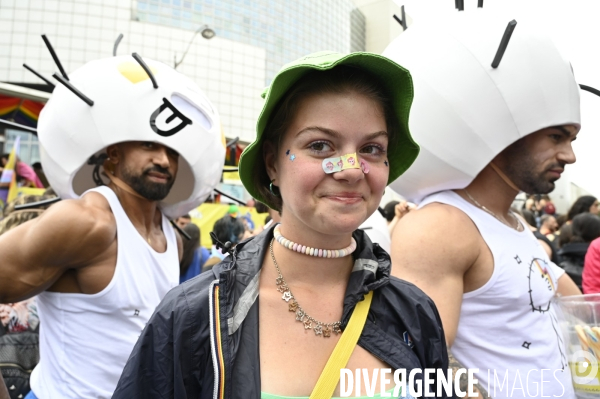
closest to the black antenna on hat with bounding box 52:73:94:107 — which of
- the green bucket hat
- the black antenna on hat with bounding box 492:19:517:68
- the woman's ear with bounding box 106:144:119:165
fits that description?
the woman's ear with bounding box 106:144:119:165

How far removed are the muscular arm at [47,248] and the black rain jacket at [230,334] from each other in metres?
1.12

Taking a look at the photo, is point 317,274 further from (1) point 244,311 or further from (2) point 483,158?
(2) point 483,158

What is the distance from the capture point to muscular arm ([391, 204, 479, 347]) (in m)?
1.92

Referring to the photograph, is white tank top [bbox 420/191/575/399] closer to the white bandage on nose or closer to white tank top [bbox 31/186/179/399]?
the white bandage on nose

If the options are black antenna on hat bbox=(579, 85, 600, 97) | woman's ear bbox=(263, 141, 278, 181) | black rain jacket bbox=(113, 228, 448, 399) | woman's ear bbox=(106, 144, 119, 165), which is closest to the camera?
black rain jacket bbox=(113, 228, 448, 399)

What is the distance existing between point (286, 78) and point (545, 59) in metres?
1.37

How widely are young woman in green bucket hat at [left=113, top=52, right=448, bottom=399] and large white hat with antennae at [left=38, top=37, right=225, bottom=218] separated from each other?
55.0 inches

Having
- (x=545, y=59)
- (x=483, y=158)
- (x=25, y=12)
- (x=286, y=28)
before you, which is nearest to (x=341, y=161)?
(x=483, y=158)

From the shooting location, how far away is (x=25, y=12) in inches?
898

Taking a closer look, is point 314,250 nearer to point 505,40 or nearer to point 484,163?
point 484,163

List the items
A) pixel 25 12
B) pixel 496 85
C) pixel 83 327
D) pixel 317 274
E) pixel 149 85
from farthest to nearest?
pixel 25 12
pixel 149 85
pixel 83 327
pixel 496 85
pixel 317 274

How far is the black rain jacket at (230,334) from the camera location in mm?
1206

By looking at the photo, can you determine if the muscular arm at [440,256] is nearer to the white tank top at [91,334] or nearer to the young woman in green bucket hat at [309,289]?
the young woman in green bucket hat at [309,289]

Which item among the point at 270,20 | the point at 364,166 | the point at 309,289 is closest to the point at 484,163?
the point at 364,166
